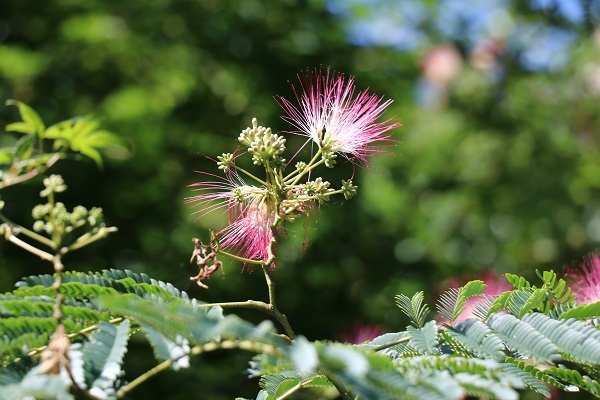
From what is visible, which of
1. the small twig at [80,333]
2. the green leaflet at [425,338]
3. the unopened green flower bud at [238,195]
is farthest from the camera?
the unopened green flower bud at [238,195]

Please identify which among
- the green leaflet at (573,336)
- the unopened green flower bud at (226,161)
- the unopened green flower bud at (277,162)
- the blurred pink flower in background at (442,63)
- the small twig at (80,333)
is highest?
the blurred pink flower in background at (442,63)

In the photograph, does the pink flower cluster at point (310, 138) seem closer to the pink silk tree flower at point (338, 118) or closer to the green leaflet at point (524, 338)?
the pink silk tree flower at point (338, 118)

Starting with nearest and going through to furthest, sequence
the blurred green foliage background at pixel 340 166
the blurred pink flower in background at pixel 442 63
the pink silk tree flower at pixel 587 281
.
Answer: the pink silk tree flower at pixel 587 281 < the blurred green foliage background at pixel 340 166 < the blurred pink flower in background at pixel 442 63

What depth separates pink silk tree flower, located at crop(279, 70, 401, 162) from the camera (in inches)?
67.9

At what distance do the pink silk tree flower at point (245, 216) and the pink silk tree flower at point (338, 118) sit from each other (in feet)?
0.59

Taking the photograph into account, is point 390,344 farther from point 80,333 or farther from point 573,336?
point 80,333

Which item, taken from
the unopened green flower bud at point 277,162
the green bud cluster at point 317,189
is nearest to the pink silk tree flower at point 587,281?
the green bud cluster at point 317,189

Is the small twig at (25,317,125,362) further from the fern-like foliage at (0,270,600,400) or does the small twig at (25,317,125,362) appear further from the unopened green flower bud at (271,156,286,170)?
the unopened green flower bud at (271,156,286,170)

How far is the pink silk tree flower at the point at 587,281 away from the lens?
6.26 feet

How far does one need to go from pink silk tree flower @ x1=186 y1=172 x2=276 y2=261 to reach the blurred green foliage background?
196 cm

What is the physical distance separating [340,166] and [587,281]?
8.02 feet

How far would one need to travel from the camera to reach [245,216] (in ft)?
5.71

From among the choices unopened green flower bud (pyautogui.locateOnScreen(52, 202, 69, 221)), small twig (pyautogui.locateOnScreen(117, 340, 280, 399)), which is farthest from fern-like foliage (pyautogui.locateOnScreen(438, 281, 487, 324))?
unopened green flower bud (pyautogui.locateOnScreen(52, 202, 69, 221))

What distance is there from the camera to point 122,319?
1278mm
